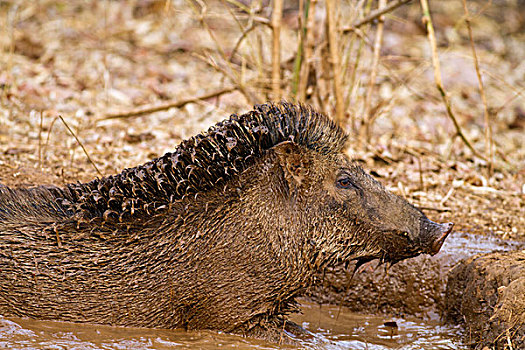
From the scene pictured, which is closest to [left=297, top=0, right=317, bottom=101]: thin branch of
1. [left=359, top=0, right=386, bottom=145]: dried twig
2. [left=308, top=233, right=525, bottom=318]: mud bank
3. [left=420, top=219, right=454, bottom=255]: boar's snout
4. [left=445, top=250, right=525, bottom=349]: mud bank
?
[left=359, top=0, right=386, bottom=145]: dried twig

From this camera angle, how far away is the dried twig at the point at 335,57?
6521mm

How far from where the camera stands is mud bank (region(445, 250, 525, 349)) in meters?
4.12

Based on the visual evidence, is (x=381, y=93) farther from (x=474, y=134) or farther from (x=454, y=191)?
(x=454, y=191)

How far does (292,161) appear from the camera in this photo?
13.3 ft

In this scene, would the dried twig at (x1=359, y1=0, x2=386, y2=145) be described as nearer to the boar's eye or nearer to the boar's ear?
the boar's eye

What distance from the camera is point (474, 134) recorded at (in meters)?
10.4

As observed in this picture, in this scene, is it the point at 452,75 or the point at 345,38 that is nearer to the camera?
the point at 345,38

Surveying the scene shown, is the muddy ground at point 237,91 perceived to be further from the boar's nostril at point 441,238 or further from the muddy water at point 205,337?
the boar's nostril at point 441,238

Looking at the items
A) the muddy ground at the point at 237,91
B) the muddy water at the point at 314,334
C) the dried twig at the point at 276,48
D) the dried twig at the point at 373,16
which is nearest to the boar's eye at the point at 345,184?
the muddy water at the point at 314,334

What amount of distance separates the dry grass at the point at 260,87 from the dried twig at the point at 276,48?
56 millimetres

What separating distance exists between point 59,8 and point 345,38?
7.73m

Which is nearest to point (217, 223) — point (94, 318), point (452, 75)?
point (94, 318)

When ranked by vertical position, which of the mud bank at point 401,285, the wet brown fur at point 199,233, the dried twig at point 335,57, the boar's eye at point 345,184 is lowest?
the mud bank at point 401,285

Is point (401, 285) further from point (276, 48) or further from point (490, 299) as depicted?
point (276, 48)
